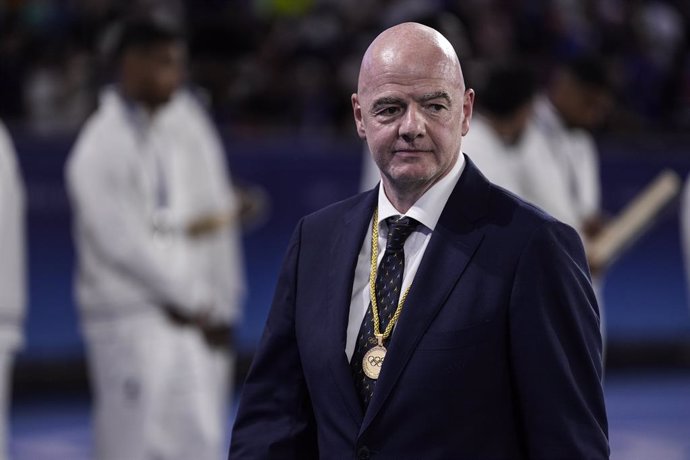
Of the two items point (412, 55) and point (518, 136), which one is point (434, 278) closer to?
point (412, 55)

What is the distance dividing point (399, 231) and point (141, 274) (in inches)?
140

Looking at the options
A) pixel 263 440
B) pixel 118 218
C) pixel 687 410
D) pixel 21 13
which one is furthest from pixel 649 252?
pixel 263 440

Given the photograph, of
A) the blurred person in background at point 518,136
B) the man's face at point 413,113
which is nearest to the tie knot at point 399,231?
the man's face at point 413,113

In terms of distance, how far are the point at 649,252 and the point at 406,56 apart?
958 cm

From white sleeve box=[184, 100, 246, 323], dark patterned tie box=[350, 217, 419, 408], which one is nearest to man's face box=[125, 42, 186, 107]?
white sleeve box=[184, 100, 246, 323]

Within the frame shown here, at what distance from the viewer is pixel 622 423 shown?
1025cm

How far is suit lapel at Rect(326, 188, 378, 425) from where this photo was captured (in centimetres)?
318

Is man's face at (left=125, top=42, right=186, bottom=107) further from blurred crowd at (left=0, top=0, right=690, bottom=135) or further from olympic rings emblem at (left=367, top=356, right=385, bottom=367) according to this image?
olympic rings emblem at (left=367, top=356, right=385, bottom=367)

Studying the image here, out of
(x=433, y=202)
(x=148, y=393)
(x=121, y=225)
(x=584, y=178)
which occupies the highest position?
(x=584, y=178)

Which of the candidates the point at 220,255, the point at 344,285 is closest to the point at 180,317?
the point at 220,255

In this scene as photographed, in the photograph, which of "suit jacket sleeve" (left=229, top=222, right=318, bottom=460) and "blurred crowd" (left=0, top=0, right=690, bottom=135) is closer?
"suit jacket sleeve" (left=229, top=222, right=318, bottom=460)

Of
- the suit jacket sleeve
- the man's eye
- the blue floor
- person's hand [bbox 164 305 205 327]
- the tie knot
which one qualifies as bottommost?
the blue floor

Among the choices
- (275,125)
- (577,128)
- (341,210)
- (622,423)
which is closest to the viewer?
(341,210)

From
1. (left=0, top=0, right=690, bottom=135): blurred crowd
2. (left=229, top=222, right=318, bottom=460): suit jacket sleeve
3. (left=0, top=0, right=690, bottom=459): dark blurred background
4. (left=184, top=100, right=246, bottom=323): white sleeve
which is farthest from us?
(left=0, top=0, right=690, bottom=135): blurred crowd
